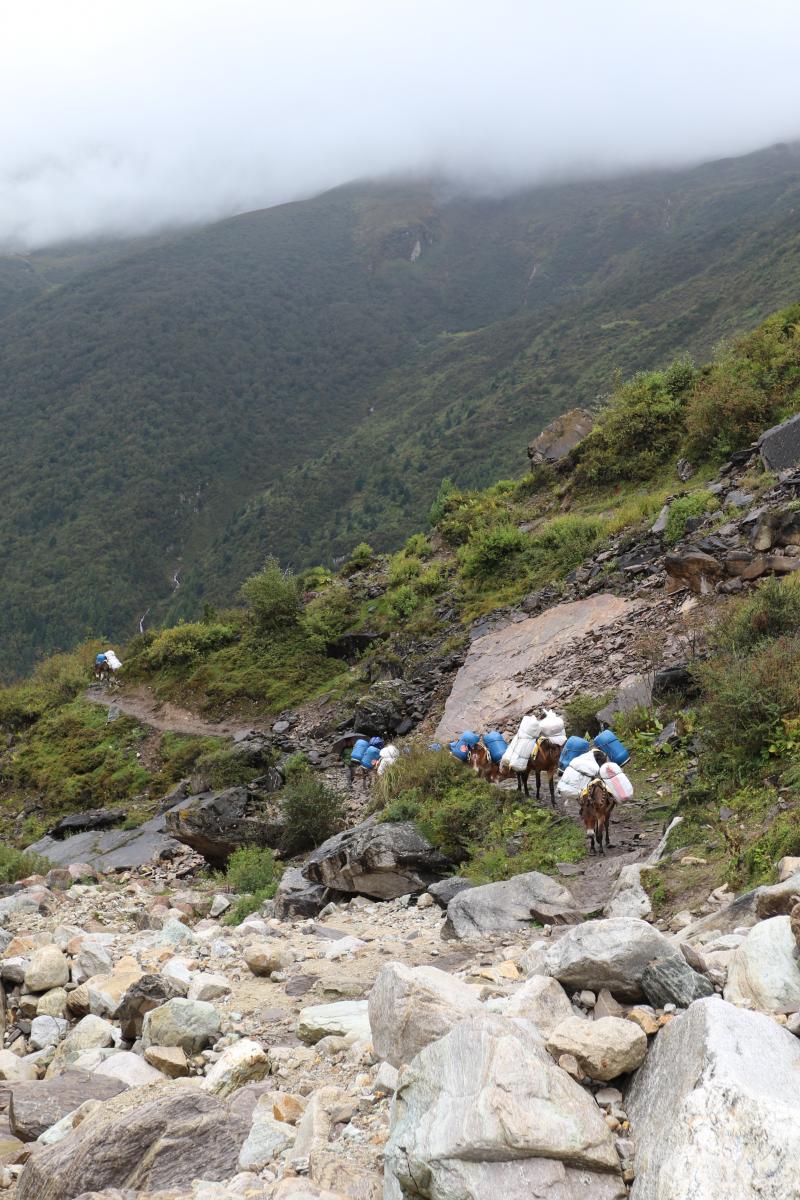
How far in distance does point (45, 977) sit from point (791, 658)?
858 centimetres

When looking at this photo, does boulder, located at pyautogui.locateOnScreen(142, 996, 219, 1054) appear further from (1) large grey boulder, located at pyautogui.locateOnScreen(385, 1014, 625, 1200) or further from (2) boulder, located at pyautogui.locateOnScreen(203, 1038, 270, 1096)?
(1) large grey boulder, located at pyautogui.locateOnScreen(385, 1014, 625, 1200)

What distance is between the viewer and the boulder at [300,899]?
1118 cm

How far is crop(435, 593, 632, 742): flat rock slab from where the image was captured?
17812mm

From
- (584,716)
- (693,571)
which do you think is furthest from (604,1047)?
(693,571)

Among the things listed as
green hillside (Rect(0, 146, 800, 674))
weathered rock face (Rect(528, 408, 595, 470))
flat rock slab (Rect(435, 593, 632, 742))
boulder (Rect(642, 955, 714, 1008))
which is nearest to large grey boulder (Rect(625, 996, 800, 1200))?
boulder (Rect(642, 955, 714, 1008))

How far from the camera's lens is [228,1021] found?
5.96 meters

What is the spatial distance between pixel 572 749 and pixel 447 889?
310 cm

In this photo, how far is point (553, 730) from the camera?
12992 mm

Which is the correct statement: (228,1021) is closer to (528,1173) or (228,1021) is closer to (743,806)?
(528,1173)

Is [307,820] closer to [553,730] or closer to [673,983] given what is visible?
[553,730]

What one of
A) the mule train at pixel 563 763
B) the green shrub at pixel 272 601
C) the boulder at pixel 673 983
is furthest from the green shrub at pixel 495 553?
the boulder at pixel 673 983

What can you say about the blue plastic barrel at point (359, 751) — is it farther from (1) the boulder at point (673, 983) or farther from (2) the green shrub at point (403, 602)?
(1) the boulder at point (673, 983)

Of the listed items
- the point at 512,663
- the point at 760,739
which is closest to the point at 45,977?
the point at 760,739

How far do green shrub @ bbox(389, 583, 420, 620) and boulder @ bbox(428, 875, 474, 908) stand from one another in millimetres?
18974
